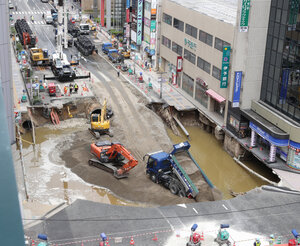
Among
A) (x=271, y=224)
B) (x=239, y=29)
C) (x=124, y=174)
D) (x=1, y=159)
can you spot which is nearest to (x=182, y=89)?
(x=239, y=29)

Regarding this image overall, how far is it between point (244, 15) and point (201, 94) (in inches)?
634

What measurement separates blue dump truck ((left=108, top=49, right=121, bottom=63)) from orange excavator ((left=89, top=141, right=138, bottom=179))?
113ft

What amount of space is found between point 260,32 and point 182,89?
21.1m

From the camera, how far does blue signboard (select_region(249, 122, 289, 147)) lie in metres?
50.6

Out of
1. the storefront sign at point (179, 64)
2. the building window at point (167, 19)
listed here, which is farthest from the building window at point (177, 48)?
the building window at point (167, 19)

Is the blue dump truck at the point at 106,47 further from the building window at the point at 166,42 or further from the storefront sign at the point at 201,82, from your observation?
the storefront sign at the point at 201,82

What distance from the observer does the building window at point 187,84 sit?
7056 cm

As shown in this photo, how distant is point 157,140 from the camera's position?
58.5m

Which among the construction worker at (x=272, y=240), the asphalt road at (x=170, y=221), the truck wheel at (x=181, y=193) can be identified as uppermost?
the construction worker at (x=272, y=240)

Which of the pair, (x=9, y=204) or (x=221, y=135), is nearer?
(x=9, y=204)

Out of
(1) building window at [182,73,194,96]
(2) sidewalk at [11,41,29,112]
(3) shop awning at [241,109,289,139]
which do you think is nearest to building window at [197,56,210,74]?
(1) building window at [182,73,194,96]

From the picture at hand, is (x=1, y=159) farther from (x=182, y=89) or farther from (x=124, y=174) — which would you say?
(x=182, y=89)

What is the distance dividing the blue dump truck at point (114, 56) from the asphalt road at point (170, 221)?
1827 inches

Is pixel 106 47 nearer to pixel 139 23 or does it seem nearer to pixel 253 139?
pixel 139 23
